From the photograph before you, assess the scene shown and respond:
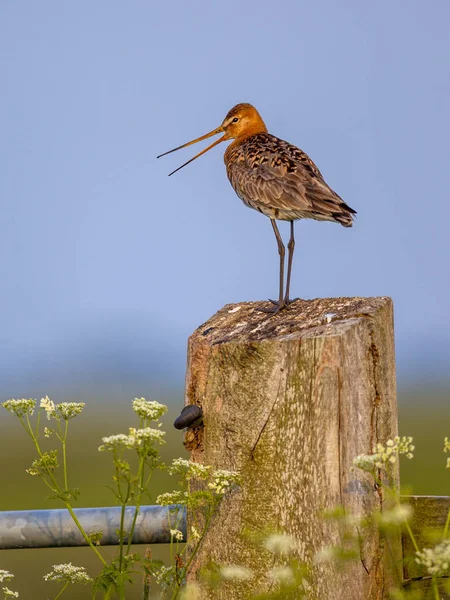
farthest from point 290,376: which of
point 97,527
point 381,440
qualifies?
point 97,527

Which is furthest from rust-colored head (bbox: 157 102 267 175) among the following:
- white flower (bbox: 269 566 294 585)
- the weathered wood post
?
white flower (bbox: 269 566 294 585)

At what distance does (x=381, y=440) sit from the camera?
13.0 ft

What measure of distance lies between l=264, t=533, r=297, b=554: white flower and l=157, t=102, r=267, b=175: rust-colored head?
175 inches

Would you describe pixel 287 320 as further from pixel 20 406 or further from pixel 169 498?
pixel 20 406

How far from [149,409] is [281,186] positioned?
2856 mm

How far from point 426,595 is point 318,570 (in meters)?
0.57

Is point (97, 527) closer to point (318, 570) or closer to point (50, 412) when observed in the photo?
point (50, 412)

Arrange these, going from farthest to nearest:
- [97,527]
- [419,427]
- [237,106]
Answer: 1. [419,427]
2. [237,106]
3. [97,527]

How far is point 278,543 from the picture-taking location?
3.33m

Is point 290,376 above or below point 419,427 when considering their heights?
below

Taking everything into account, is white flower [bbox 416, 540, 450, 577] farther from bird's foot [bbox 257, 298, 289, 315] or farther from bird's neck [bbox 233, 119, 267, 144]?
bird's neck [bbox 233, 119, 267, 144]

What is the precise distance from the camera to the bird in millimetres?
5918

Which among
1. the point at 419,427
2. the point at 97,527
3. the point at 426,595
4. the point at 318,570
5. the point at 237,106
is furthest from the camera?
the point at 419,427

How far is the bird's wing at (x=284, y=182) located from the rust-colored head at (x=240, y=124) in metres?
0.82
